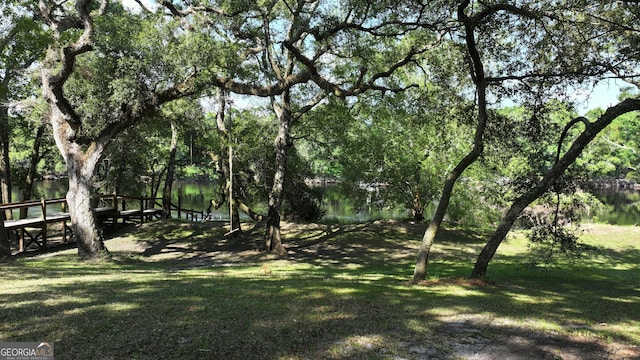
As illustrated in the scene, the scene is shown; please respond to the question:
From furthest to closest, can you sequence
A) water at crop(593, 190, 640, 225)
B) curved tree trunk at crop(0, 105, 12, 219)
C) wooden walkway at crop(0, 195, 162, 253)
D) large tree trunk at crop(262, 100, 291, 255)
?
water at crop(593, 190, 640, 225) → curved tree trunk at crop(0, 105, 12, 219) → large tree trunk at crop(262, 100, 291, 255) → wooden walkway at crop(0, 195, 162, 253)

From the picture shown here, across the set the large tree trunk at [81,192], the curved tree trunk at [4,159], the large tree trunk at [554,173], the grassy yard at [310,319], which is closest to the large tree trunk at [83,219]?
the large tree trunk at [81,192]

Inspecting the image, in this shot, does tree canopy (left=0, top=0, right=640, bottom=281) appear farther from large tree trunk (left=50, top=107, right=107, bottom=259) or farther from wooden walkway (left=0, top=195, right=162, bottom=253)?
wooden walkway (left=0, top=195, right=162, bottom=253)

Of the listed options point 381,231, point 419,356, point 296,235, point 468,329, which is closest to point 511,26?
point 468,329

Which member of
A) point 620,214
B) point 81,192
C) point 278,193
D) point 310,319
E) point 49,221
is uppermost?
point 81,192

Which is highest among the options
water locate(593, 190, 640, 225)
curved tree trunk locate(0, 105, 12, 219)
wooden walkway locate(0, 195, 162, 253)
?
curved tree trunk locate(0, 105, 12, 219)

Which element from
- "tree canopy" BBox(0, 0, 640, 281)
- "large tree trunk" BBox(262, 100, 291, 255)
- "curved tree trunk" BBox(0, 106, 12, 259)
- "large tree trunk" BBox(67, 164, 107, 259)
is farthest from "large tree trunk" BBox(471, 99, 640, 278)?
"curved tree trunk" BBox(0, 106, 12, 259)

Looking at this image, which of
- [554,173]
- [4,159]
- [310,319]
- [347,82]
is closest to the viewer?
[310,319]

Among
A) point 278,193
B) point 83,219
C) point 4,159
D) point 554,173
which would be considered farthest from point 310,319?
point 4,159

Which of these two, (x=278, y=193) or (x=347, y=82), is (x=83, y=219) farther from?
(x=347, y=82)

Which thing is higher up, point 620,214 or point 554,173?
point 554,173

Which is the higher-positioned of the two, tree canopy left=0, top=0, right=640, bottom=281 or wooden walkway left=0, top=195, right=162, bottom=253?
tree canopy left=0, top=0, right=640, bottom=281

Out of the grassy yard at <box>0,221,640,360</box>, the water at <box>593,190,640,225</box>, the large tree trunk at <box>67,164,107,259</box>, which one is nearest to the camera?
the grassy yard at <box>0,221,640,360</box>

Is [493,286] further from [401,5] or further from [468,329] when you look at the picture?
[401,5]

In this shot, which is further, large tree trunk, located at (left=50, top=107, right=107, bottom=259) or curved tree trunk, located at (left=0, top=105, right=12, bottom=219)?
curved tree trunk, located at (left=0, top=105, right=12, bottom=219)
